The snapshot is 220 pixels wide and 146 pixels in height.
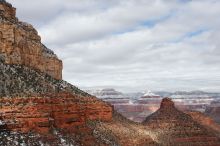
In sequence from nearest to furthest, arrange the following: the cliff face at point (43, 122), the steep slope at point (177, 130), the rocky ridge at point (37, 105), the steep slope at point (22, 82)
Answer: the cliff face at point (43, 122) → the rocky ridge at point (37, 105) → the steep slope at point (22, 82) → the steep slope at point (177, 130)

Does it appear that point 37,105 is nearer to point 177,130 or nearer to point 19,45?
point 19,45

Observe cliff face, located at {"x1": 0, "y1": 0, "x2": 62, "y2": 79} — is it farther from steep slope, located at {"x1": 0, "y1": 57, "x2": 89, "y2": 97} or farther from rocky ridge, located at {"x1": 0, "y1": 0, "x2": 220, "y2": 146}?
steep slope, located at {"x1": 0, "y1": 57, "x2": 89, "y2": 97}

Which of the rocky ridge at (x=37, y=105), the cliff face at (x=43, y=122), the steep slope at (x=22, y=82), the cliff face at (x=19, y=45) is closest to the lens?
the cliff face at (x=43, y=122)

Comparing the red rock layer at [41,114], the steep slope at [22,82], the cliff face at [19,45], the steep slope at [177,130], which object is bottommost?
the steep slope at [177,130]

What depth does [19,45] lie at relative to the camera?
205 ft

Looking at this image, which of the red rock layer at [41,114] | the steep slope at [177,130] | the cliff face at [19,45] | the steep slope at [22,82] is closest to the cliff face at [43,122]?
the red rock layer at [41,114]

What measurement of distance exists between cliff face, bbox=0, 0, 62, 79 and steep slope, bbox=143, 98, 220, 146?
4155 cm

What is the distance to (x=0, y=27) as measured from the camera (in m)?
57.4

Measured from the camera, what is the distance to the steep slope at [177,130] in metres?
115

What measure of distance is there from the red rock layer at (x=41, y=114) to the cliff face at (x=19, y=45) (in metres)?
8.08

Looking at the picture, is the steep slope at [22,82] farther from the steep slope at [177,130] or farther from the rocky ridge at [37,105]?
the steep slope at [177,130]

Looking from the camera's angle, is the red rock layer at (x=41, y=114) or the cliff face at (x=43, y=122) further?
the red rock layer at (x=41, y=114)

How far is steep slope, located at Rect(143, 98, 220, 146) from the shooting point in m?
115

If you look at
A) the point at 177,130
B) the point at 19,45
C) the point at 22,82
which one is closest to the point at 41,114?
the point at 22,82
